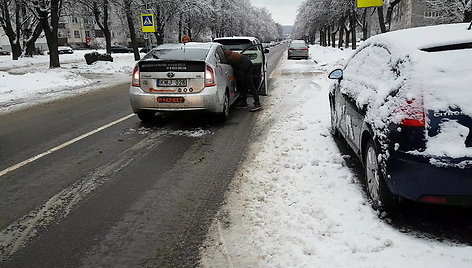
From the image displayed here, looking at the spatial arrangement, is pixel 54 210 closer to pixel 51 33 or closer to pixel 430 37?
pixel 430 37

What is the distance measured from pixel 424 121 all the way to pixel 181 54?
5623 mm

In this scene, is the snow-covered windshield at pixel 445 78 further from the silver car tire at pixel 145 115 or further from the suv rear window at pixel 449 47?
the silver car tire at pixel 145 115

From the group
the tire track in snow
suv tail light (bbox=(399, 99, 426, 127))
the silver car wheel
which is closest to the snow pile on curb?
the tire track in snow

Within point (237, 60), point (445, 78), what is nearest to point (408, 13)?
point (237, 60)

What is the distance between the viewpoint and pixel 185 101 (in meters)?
7.42

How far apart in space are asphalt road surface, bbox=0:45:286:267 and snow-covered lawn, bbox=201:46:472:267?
24 cm

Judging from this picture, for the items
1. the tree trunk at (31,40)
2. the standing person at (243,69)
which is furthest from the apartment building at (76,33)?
the standing person at (243,69)

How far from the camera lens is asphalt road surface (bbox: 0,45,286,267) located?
3.25 metres

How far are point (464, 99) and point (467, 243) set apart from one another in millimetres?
1127

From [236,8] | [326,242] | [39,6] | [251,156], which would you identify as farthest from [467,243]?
[236,8]

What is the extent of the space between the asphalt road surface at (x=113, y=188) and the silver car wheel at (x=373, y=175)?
1553 mm

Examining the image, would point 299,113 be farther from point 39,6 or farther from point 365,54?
point 39,6

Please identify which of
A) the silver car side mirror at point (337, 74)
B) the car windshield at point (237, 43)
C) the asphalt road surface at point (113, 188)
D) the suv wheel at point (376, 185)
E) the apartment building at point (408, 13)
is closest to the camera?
the asphalt road surface at point (113, 188)

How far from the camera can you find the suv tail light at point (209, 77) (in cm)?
747
